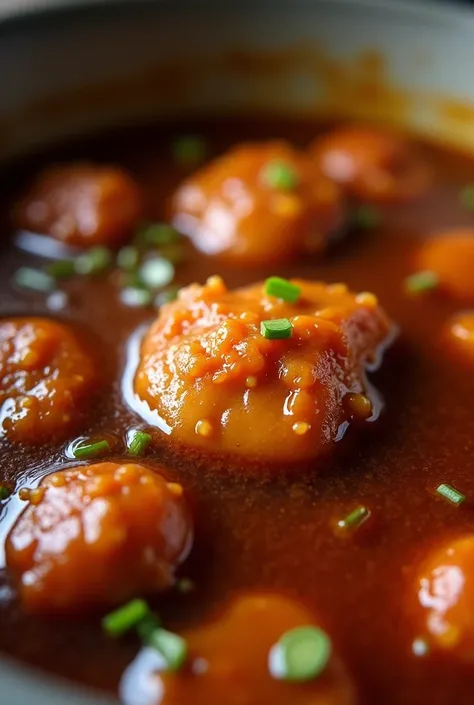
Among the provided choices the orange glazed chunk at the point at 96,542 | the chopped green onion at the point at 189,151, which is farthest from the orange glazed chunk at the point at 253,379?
the chopped green onion at the point at 189,151

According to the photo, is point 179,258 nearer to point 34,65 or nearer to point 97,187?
point 97,187

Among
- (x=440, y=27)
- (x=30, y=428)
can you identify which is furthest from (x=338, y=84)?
(x=30, y=428)

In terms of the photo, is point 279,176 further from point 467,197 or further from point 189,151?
point 467,197

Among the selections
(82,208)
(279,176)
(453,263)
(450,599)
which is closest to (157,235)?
(82,208)

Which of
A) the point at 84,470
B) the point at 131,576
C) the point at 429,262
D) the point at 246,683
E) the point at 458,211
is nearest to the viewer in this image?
the point at 246,683

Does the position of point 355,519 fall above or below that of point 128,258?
below

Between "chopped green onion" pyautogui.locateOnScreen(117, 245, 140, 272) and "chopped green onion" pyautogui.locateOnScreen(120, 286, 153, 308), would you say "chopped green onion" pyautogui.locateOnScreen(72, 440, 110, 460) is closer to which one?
"chopped green onion" pyautogui.locateOnScreen(120, 286, 153, 308)

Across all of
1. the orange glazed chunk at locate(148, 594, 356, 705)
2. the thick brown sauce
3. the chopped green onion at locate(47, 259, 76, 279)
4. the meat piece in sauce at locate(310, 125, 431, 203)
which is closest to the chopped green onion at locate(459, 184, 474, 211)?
the meat piece in sauce at locate(310, 125, 431, 203)
